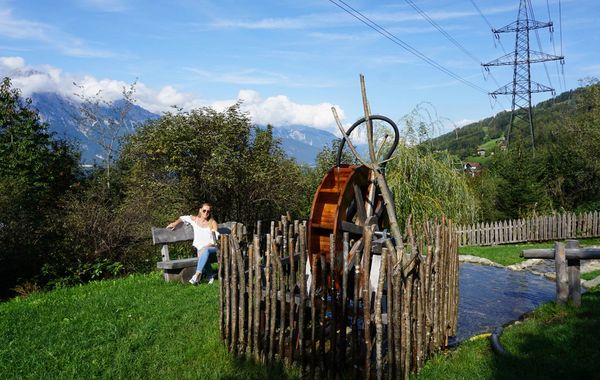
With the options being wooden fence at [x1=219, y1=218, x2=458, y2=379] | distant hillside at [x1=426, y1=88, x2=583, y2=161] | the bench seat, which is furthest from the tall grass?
distant hillside at [x1=426, y1=88, x2=583, y2=161]

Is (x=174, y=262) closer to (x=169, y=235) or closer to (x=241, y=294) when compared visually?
(x=169, y=235)

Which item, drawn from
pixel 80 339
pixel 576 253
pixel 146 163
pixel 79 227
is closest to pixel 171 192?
pixel 146 163

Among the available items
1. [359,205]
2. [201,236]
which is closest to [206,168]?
[201,236]

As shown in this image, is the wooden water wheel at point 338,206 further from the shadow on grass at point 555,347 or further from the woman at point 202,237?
the shadow on grass at point 555,347

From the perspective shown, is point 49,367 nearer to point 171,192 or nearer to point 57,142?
point 171,192

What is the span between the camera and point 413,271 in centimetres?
490

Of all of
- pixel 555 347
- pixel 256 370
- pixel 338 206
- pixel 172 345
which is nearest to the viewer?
pixel 256 370

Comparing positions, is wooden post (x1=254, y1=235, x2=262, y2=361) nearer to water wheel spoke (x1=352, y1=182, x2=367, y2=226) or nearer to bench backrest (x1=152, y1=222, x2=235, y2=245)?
water wheel spoke (x1=352, y1=182, x2=367, y2=226)

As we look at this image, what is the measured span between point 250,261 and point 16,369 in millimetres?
2797

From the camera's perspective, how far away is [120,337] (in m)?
6.06

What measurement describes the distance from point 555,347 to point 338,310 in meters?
2.79

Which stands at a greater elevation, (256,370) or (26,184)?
(26,184)

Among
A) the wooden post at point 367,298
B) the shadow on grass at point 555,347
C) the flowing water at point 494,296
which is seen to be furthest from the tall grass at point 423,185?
the wooden post at point 367,298

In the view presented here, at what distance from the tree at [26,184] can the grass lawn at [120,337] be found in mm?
1688
